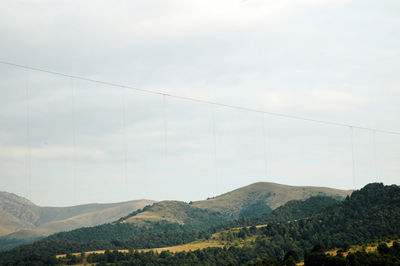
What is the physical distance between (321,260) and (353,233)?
81.1m

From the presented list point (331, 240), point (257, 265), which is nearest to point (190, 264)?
point (331, 240)

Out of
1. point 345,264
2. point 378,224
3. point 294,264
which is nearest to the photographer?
point 345,264

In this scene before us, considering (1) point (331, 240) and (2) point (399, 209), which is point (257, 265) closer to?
(1) point (331, 240)

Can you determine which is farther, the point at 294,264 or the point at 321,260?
the point at 294,264

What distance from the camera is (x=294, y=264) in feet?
413

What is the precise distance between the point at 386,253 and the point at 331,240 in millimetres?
81295

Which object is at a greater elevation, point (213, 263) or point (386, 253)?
point (386, 253)

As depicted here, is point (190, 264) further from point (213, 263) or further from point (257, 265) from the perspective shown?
point (257, 265)

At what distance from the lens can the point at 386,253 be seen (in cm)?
11269

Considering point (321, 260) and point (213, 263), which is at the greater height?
point (321, 260)

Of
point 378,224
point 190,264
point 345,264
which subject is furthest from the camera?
point 190,264

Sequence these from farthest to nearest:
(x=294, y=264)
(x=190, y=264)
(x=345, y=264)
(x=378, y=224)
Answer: (x=190, y=264) < (x=378, y=224) < (x=294, y=264) < (x=345, y=264)

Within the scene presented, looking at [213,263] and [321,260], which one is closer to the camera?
[321,260]

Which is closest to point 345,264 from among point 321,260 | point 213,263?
point 321,260
